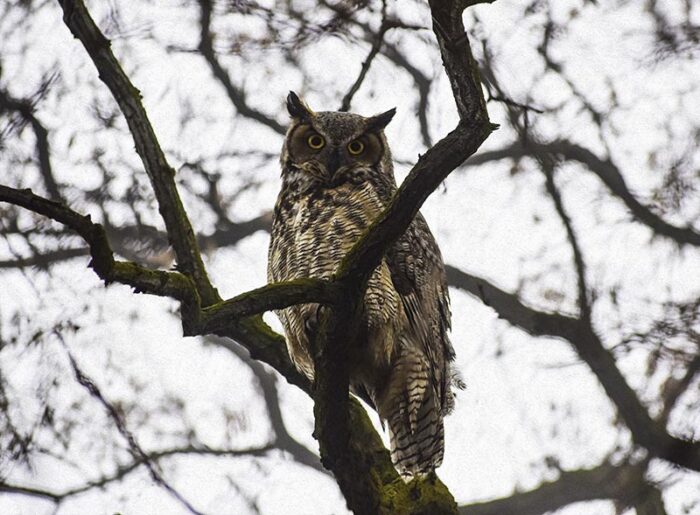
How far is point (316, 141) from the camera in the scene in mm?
4027

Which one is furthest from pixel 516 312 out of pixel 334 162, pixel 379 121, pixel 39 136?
pixel 39 136

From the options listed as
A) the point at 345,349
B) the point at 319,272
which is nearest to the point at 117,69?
the point at 319,272

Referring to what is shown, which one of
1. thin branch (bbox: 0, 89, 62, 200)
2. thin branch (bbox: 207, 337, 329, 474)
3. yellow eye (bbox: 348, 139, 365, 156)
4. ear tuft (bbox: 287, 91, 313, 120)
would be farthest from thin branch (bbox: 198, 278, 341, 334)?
thin branch (bbox: 207, 337, 329, 474)

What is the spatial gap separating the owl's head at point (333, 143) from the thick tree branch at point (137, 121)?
911 millimetres

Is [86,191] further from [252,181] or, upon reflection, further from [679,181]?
[679,181]

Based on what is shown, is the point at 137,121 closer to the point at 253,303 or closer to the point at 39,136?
the point at 253,303

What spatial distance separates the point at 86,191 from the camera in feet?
14.6

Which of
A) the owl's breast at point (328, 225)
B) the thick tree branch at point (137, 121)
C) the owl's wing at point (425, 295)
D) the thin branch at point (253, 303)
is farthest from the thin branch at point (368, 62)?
the thin branch at point (253, 303)

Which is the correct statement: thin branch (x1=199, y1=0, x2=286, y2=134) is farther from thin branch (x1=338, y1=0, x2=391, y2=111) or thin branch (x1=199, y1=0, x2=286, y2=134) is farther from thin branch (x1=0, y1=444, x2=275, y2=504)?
thin branch (x1=0, y1=444, x2=275, y2=504)

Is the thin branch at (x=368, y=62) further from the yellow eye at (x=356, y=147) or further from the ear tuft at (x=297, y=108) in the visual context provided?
the yellow eye at (x=356, y=147)

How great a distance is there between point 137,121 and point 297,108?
1.39 metres

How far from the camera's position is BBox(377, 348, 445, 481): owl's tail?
3.27 meters

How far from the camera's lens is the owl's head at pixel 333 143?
3.89 meters

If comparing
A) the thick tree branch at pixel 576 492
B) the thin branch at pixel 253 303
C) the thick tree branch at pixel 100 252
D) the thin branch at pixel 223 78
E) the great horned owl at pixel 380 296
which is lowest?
the thick tree branch at pixel 576 492
